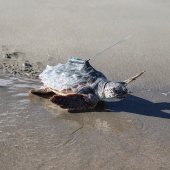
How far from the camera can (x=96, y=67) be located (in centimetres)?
568

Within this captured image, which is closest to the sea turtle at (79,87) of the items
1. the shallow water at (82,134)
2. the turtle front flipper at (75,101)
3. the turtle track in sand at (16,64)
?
the turtle front flipper at (75,101)

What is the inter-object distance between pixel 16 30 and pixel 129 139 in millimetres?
4040

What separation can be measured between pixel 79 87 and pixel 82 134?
83 centimetres

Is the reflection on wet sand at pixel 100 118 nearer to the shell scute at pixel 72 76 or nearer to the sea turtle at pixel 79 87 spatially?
the sea turtle at pixel 79 87

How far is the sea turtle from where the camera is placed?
4138 mm

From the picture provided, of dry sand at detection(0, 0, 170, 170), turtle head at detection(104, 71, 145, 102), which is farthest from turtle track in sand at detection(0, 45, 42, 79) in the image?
turtle head at detection(104, 71, 145, 102)

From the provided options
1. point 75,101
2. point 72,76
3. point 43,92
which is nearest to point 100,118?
point 75,101

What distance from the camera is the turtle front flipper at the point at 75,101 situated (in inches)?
161

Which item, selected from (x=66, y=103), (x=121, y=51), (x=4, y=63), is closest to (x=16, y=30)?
(x=4, y=63)

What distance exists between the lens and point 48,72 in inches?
189

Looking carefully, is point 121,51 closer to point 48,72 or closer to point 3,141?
point 48,72

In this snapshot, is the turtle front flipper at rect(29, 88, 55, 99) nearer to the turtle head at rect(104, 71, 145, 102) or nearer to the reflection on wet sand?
the reflection on wet sand

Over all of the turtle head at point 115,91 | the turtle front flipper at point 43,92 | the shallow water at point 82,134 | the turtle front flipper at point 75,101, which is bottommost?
the shallow water at point 82,134

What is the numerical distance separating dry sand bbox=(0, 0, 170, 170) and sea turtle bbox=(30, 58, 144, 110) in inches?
5.5
